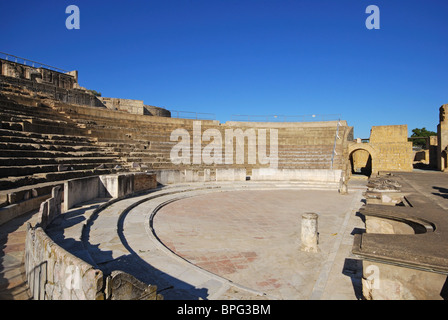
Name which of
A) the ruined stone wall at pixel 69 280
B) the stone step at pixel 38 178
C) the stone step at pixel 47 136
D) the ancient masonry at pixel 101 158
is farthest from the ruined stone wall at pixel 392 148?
the ruined stone wall at pixel 69 280

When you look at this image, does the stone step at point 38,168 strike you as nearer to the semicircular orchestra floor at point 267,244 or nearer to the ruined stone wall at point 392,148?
the semicircular orchestra floor at point 267,244

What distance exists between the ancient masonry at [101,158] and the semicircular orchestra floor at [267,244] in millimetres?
988

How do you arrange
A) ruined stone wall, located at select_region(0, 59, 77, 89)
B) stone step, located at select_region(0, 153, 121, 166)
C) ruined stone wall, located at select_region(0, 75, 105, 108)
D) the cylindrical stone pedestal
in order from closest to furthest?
1. the cylindrical stone pedestal
2. stone step, located at select_region(0, 153, 121, 166)
3. ruined stone wall, located at select_region(0, 75, 105, 108)
4. ruined stone wall, located at select_region(0, 59, 77, 89)

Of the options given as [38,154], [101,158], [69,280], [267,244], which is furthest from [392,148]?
[69,280]

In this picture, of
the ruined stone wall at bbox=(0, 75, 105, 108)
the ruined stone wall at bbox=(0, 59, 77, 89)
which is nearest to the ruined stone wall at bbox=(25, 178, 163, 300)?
the ruined stone wall at bbox=(0, 75, 105, 108)

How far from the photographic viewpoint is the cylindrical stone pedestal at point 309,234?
556cm

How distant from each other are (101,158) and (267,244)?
9.60 meters

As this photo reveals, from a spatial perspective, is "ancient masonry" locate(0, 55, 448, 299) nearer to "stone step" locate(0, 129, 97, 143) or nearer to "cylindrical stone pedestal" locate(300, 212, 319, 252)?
"stone step" locate(0, 129, 97, 143)

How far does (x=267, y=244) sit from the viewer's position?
5961mm

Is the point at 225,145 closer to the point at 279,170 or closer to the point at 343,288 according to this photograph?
the point at 279,170

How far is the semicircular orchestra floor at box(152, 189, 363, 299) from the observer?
13.5ft

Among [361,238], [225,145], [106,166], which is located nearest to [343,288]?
[361,238]

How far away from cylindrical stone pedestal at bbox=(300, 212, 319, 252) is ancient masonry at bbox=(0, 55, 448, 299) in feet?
3.97

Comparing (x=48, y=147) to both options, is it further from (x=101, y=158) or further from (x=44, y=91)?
(x=44, y=91)
